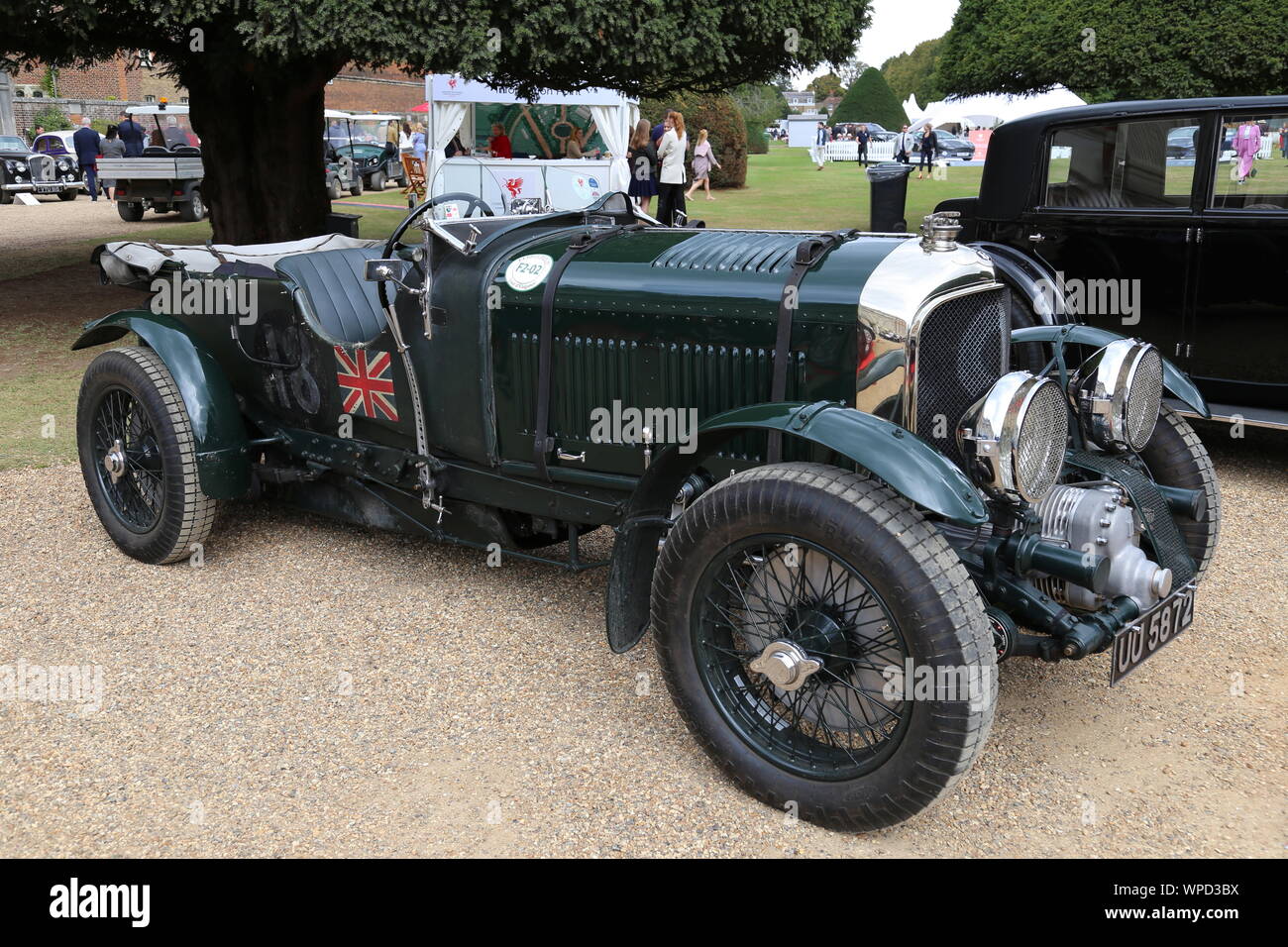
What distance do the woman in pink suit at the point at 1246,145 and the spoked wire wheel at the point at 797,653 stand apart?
14.2 ft

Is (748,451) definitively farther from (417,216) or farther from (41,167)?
(41,167)

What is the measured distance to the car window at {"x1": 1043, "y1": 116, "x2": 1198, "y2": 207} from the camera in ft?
19.4

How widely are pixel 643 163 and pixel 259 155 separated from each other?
6182 mm

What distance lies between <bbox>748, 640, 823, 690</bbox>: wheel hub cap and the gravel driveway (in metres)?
0.41

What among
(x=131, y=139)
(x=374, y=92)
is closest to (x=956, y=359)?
(x=131, y=139)

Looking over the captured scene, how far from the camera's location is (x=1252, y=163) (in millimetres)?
5750

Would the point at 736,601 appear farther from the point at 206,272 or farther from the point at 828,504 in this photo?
the point at 206,272

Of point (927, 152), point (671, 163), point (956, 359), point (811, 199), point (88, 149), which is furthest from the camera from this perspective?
point (927, 152)

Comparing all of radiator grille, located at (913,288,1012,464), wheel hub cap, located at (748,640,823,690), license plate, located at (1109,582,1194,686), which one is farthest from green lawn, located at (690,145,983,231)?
wheel hub cap, located at (748,640,823,690)

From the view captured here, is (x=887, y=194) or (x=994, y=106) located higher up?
(x=994, y=106)

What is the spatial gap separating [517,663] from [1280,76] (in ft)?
48.9

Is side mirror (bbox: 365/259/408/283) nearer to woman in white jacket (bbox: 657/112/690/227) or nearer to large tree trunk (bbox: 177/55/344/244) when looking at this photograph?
large tree trunk (bbox: 177/55/344/244)

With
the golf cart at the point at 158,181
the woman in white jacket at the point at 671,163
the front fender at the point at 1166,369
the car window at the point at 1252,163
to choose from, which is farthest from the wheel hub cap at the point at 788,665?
the golf cart at the point at 158,181

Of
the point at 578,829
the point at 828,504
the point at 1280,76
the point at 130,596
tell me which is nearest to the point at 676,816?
the point at 578,829
